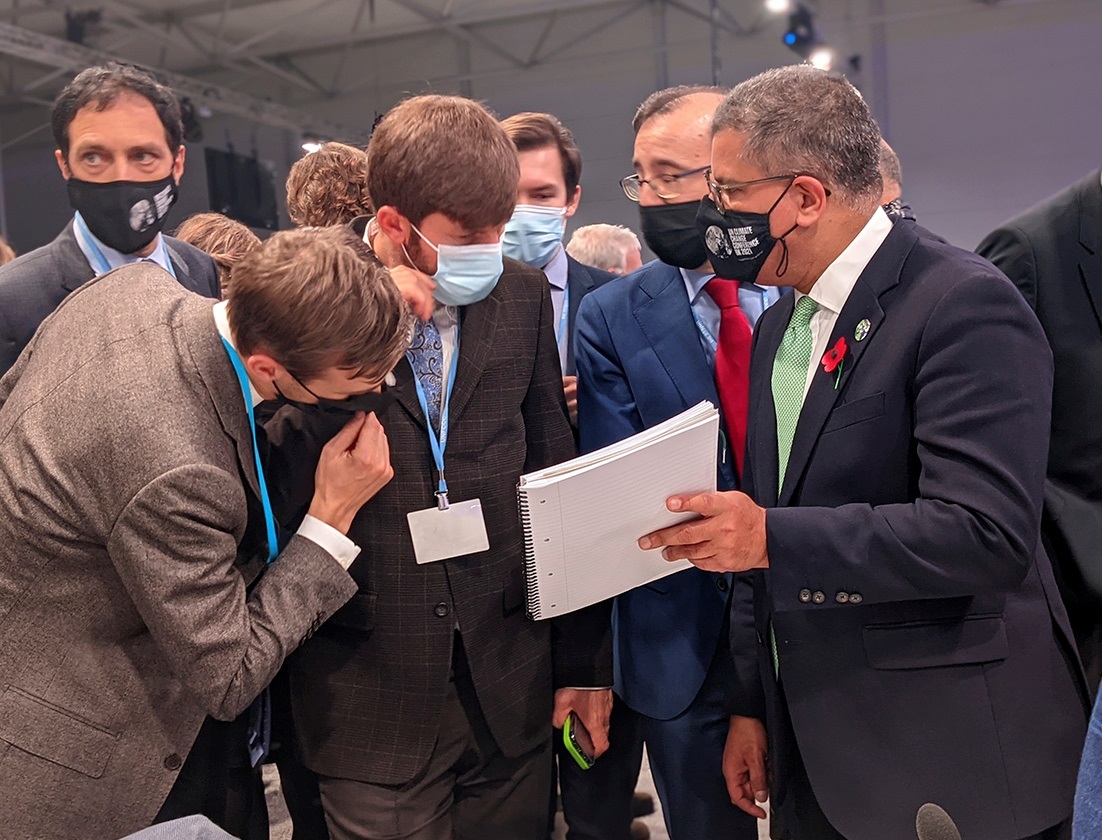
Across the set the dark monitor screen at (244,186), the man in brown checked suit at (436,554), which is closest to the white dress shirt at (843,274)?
the man in brown checked suit at (436,554)

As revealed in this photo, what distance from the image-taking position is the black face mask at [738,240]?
1501 millimetres

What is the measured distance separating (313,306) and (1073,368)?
138cm

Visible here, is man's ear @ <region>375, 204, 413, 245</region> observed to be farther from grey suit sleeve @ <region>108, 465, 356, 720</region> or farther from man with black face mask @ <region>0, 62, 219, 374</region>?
man with black face mask @ <region>0, 62, 219, 374</region>

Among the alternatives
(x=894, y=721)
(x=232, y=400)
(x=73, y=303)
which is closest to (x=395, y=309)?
(x=232, y=400)

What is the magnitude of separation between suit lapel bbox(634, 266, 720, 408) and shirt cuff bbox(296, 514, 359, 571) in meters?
0.72

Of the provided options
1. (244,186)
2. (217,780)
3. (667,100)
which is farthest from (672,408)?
(244,186)

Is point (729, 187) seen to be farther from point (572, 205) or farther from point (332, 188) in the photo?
point (572, 205)

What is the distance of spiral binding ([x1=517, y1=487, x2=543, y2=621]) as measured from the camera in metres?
1.32

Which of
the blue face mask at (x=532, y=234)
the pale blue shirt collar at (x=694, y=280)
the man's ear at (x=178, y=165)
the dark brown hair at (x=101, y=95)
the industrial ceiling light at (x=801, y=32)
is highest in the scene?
the industrial ceiling light at (x=801, y=32)

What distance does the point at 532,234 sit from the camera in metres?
2.32

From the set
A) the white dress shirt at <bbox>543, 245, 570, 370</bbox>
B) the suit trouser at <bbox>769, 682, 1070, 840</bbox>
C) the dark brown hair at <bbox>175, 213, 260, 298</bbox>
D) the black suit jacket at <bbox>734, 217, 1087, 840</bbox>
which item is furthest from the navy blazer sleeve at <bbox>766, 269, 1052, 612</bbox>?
the dark brown hair at <bbox>175, 213, 260, 298</bbox>

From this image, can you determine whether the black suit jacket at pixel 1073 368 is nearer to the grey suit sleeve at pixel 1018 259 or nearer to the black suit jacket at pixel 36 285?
the grey suit sleeve at pixel 1018 259

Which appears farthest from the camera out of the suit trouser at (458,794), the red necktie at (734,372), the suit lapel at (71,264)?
the suit lapel at (71,264)

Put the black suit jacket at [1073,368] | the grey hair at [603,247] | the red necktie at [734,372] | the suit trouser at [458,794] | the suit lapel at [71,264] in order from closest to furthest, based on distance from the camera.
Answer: the suit trouser at [458,794], the black suit jacket at [1073,368], the red necktie at [734,372], the suit lapel at [71,264], the grey hair at [603,247]
